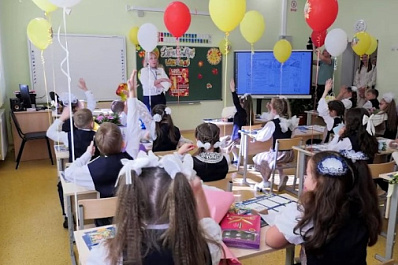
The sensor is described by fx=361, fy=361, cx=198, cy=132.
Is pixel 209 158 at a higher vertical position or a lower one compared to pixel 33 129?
higher

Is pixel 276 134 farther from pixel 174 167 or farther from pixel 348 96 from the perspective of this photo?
pixel 174 167

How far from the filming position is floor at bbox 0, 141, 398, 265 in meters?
2.89

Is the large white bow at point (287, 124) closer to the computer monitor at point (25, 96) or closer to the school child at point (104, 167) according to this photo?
the school child at point (104, 167)

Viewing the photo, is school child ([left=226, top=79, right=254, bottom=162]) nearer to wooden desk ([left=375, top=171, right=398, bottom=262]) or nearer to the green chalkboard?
wooden desk ([left=375, top=171, right=398, bottom=262])

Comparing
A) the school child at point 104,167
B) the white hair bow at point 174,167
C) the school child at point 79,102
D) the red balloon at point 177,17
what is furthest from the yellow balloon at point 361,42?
the white hair bow at point 174,167

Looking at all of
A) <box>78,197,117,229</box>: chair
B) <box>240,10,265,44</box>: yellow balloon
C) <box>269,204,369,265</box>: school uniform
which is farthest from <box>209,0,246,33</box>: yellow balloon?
<box>269,204,369,265</box>: school uniform

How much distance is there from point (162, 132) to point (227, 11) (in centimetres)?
143

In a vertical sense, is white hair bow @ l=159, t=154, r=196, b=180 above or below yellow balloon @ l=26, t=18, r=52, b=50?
below

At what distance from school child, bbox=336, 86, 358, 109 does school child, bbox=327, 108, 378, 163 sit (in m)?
2.58

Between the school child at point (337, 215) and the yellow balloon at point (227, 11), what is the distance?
2527 mm

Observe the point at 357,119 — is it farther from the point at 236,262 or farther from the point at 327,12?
the point at 236,262

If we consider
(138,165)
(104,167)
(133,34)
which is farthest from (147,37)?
(138,165)

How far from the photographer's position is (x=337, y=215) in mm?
1476

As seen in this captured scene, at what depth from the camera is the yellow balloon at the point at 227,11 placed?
3674 millimetres
